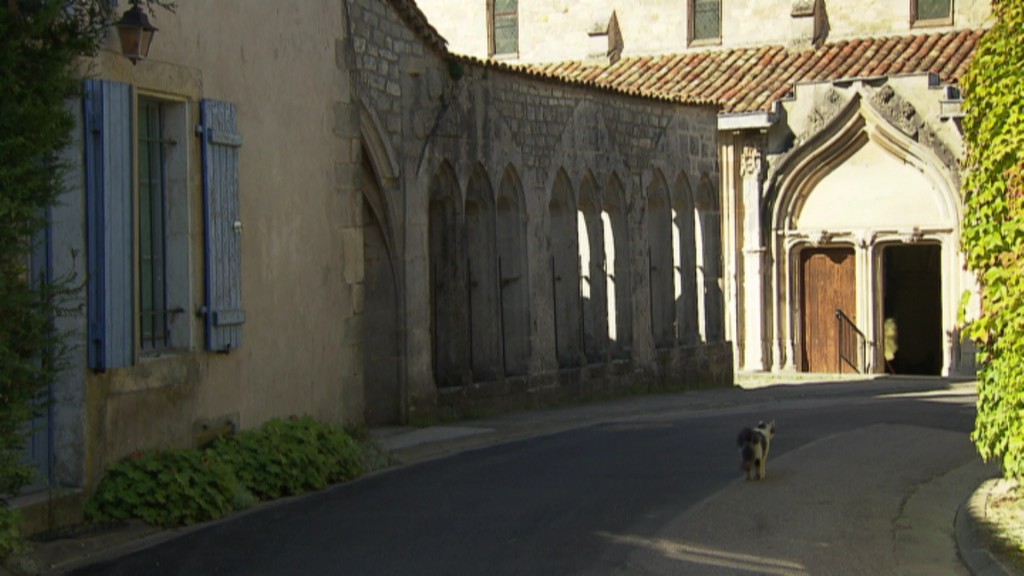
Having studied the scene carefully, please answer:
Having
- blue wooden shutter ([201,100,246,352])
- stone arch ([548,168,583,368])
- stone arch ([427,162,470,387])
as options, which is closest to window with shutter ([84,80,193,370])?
blue wooden shutter ([201,100,246,352])

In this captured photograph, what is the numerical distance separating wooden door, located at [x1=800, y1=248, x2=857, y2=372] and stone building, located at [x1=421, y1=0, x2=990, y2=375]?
2cm

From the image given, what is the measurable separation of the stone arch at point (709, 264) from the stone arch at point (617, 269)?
3179mm

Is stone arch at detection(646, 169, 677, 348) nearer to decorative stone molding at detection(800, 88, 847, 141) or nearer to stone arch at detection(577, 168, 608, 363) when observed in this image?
stone arch at detection(577, 168, 608, 363)

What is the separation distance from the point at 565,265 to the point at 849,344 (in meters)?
10.9

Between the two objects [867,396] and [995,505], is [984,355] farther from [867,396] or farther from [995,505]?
[867,396]

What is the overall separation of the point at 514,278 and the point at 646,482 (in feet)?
25.7

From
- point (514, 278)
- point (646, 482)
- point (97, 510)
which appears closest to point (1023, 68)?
point (646, 482)

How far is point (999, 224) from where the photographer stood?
31.4ft

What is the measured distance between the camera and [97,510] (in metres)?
10.0

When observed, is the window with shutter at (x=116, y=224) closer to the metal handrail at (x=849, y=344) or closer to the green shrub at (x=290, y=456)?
the green shrub at (x=290, y=456)

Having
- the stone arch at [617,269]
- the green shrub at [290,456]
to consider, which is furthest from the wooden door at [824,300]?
the green shrub at [290,456]

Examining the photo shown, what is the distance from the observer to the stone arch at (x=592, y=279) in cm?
2138

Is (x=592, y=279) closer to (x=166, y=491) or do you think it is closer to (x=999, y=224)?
(x=166, y=491)

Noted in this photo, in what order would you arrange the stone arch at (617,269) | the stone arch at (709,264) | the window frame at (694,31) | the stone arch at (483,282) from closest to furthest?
the stone arch at (483,282), the stone arch at (617,269), the stone arch at (709,264), the window frame at (694,31)
